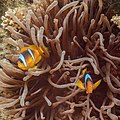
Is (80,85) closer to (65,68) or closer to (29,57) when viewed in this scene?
(65,68)

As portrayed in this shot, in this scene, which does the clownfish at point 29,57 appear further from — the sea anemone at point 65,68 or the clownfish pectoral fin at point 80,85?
the clownfish pectoral fin at point 80,85

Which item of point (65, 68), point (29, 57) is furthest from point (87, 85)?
point (29, 57)

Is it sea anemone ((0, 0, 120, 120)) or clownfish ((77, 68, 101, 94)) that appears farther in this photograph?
sea anemone ((0, 0, 120, 120))

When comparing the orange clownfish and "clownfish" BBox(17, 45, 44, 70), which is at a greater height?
"clownfish" BBox(17, 45, 44, 70)

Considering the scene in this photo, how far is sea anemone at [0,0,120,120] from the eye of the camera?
219 centimetres

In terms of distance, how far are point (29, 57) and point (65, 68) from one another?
319mm

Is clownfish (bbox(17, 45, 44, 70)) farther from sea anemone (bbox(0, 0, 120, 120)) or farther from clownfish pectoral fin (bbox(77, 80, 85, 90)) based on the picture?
clownfish pectoral fin (bbox(77, 80, 85, 90))

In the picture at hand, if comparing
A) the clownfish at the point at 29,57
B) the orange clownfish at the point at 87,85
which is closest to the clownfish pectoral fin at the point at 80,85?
the orange clownfish at the point at 87,85

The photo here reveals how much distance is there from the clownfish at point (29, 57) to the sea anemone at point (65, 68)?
0.16 feet

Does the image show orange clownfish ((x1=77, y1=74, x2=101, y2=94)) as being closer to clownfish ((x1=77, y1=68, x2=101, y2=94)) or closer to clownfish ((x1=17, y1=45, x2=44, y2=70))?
clownfish ((x1=77, y1=68, x2=101, y2=94))

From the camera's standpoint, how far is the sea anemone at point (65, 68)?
2.19 m

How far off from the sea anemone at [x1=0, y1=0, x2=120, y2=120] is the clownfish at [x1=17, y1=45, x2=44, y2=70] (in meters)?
0.05

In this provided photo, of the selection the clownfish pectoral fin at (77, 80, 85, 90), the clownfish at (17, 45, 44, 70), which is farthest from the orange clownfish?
the clownfish at (17, 45, 44, 70)

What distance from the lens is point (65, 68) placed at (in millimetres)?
2236
